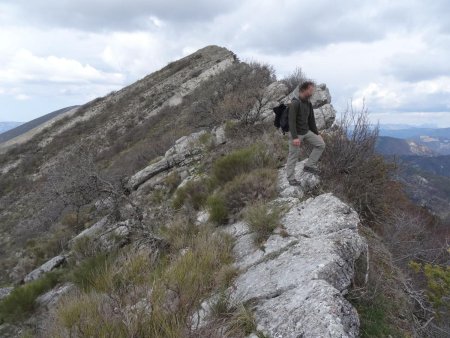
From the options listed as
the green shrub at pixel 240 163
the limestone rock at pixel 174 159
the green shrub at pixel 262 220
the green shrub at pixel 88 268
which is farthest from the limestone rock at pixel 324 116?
the green shrub at pixel 88 268

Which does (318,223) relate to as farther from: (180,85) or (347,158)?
(180,85)

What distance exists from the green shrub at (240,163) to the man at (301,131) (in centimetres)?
118

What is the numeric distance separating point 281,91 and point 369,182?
29.2 ft

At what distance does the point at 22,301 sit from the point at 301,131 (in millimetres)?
5844

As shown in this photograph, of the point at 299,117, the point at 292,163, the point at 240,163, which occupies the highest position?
the point at 299,117

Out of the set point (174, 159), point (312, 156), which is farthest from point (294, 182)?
point (174, 159)

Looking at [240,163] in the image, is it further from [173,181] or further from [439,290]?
Answer: [439,290]

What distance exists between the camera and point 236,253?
530 centimetres

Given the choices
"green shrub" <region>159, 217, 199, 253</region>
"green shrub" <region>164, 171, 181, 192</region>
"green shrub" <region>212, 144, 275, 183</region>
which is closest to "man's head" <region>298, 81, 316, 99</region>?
"green shrub" <region>212, 144, 275, 183</region>

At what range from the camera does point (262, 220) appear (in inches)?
218

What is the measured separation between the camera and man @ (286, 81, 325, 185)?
6895 mm

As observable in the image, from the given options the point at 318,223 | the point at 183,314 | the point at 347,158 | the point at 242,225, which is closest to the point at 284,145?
the point at 347,158

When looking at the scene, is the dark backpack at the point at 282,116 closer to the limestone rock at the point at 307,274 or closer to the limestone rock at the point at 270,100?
the limestone rock at the point at 307,274

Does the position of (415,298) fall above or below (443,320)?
above
